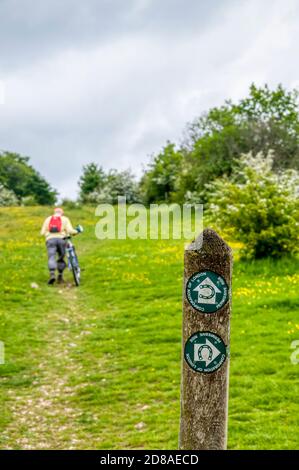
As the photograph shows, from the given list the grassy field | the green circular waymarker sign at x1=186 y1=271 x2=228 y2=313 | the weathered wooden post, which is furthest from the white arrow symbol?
the grassy field

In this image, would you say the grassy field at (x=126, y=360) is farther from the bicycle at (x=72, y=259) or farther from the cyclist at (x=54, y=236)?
the cyclist at (x=54, y=236)

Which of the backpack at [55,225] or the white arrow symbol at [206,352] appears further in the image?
the backpack at [55,225]

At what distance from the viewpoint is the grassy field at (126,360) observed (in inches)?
339

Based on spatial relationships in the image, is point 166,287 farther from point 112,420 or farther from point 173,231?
point 173,231

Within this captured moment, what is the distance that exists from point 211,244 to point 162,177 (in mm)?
65935

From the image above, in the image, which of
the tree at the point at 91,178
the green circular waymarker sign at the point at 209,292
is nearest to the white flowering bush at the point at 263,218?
the green circular waymarker sign at the point at 209,292

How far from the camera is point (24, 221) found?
4525cm

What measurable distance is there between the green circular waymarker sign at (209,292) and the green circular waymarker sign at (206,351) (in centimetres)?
22

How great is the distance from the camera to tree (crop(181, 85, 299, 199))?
56.8m

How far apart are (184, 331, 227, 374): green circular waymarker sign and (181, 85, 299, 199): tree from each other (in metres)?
50.3

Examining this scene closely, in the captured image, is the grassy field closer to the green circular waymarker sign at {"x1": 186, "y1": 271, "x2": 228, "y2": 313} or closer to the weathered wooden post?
the weathered wooden post
